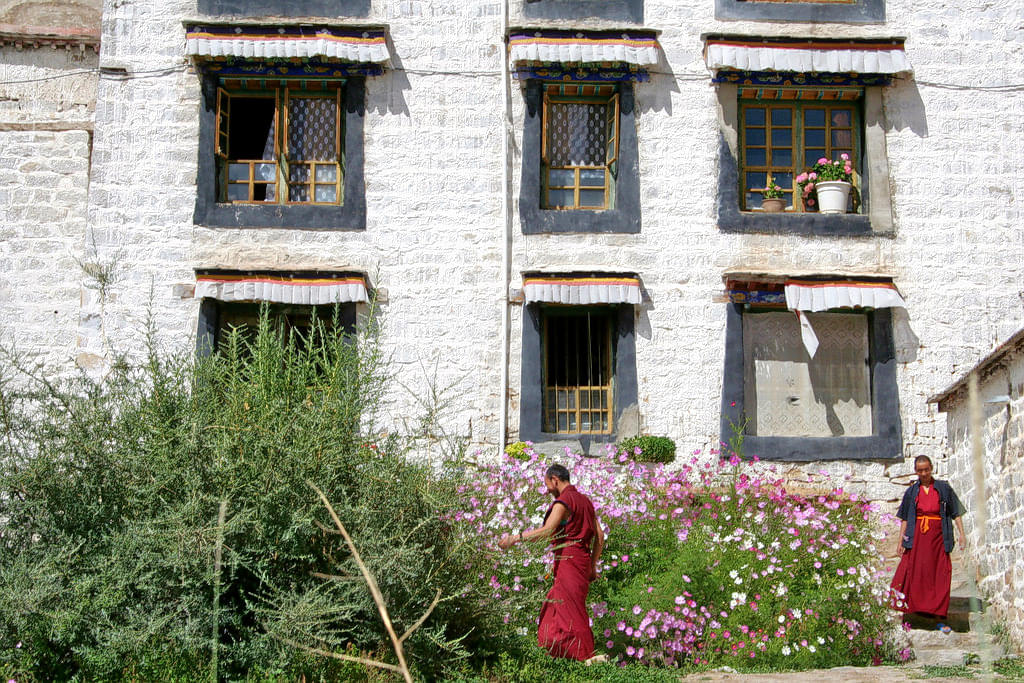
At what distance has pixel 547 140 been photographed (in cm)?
1353

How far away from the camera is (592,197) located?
532 inches

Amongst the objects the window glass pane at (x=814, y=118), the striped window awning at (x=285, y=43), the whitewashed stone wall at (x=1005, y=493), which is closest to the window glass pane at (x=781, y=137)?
the window glass pane at (x=814, y=118)

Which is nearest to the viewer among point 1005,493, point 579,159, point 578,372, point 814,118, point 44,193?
point 1005,493

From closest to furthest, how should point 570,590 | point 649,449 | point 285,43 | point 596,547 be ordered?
point 570,590 < point 596,547 < point 649,449 < point 285,43

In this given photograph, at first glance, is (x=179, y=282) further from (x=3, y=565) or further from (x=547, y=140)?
(x=3, y=565)

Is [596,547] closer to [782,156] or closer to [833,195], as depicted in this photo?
→ [833,195]

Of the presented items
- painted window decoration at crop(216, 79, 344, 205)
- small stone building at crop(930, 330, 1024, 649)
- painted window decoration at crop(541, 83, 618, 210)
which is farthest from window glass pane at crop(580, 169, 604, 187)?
small stone building at crop(930, 330, 1024, 649)

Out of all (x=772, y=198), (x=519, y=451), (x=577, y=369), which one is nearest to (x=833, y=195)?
(x=772, y=198)

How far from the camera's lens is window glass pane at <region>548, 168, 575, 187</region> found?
13.5 meters

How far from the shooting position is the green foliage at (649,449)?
1234 cm

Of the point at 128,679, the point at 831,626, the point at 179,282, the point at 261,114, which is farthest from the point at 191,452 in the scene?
the point at 261,114

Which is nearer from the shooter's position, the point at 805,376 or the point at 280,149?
the point at 805,376

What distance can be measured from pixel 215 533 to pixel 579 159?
8.07m

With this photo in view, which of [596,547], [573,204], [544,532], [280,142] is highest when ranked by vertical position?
[280,142]
